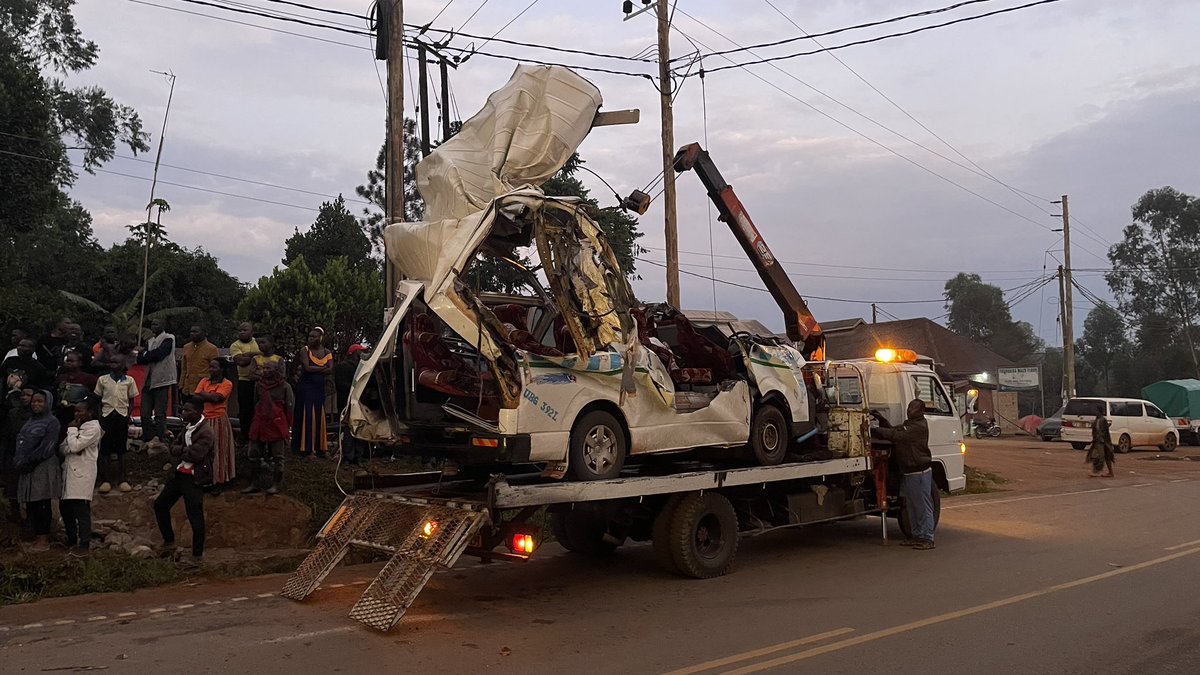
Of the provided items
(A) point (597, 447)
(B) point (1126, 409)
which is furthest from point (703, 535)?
(B) point (1126, 409)

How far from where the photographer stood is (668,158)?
17234mm

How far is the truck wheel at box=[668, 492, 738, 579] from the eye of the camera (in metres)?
8.58

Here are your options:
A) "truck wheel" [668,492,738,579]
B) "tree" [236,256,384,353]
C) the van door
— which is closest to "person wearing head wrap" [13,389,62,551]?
"truck wheel" [668,492,738,579]

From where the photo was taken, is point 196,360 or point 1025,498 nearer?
point 196,360

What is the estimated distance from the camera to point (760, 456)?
383 inches

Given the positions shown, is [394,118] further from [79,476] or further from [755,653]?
[755,653]

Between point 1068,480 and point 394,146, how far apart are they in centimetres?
A: 1669

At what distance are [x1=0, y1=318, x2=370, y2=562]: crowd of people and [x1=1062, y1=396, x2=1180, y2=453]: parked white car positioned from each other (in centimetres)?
2530

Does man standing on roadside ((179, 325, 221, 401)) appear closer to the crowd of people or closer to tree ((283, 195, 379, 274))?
the crowd of people

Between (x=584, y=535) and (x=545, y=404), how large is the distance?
2796 mm

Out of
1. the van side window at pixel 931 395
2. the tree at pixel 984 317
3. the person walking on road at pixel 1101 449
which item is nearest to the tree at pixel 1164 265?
the tree at pixel 984 317

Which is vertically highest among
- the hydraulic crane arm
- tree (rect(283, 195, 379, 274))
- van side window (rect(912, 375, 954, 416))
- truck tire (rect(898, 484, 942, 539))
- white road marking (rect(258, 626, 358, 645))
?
tree (rect(283, 195, 379, 274))

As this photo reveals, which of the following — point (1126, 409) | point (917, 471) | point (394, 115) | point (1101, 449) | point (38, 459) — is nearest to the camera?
point (38, 459)

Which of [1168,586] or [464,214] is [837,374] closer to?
[1168,586]
